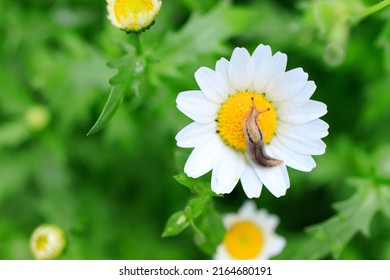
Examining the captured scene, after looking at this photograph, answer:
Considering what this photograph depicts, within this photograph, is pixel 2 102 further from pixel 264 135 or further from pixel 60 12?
pixel 264 135

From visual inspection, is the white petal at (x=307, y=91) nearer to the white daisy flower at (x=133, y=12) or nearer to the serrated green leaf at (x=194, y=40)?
the white daisy flower at (x=133, y=12)

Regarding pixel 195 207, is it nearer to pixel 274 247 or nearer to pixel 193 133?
pixel 193 133

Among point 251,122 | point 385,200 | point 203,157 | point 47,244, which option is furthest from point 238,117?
point 47,244

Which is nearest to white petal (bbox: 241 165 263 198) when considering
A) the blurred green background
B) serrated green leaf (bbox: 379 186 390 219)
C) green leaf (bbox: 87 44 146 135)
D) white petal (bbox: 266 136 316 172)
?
white petal (bbox: 266 136 316 172)

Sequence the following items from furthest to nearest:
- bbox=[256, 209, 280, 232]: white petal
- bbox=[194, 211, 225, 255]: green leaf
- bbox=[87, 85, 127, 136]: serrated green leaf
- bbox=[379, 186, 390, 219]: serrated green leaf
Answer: bbox=[256, 209, 280, 232]: white petal, bbox=[379, 186, 390, 219]: serrated green leaf, bbox=[194, 211, 225, 255]: green leaf, bbox=[87, 85, 127, 136]: serrated green leaf

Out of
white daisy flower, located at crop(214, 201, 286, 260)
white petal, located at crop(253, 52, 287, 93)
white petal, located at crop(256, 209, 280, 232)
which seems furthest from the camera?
white petal, located at crop(256, 209, 280, 232)

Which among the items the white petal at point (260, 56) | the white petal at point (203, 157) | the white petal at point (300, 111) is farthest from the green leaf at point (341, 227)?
the white petal at point (260, 56)

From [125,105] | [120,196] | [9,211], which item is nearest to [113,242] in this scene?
[120,196]

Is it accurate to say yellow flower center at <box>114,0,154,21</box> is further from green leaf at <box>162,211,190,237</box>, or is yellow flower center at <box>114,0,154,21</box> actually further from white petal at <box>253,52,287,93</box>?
green leaf at <box>162,211,190,237</box>
